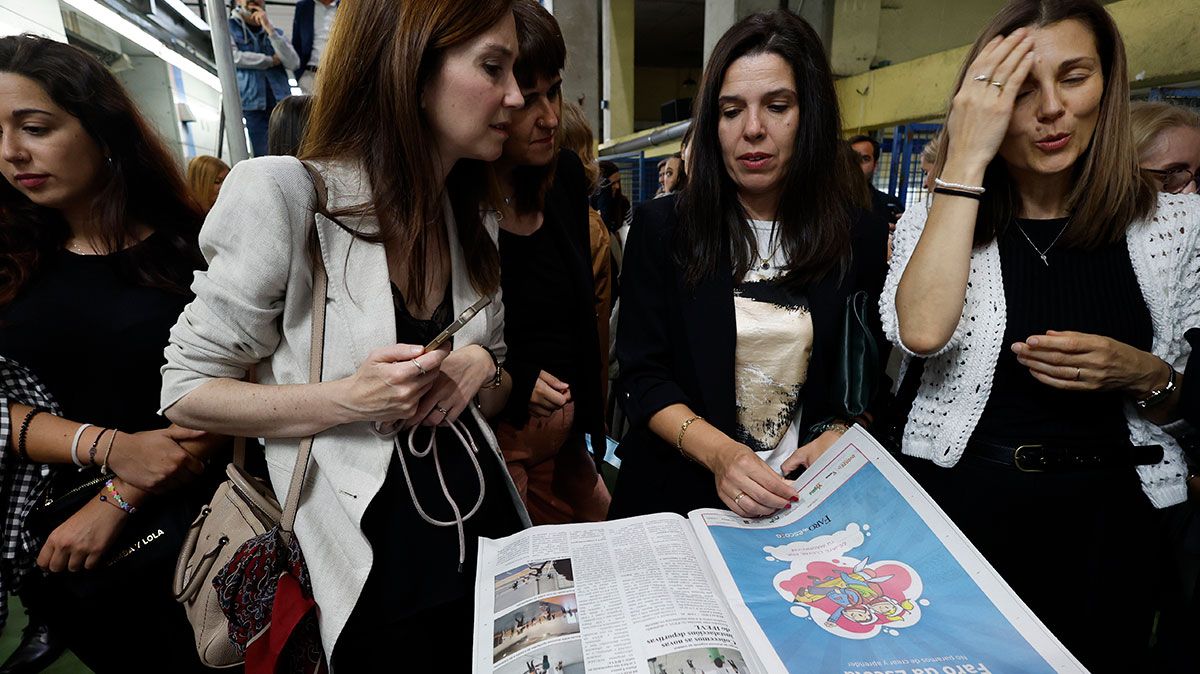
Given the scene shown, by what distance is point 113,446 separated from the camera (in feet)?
3.98

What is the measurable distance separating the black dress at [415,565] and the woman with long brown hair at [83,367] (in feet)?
1.81

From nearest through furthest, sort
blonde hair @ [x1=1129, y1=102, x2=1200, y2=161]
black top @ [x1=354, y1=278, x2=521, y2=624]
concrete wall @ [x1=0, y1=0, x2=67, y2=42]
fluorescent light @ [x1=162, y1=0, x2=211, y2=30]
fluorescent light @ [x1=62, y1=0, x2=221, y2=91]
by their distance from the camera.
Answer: black top @ [x1=354, y1=278, x2=521, y2=624]
blonde hair @ [x1=1129, y1=102, x2=1200, y2=161]
concrete wall @ [x1=0, y1=0, x2=67, y2=42]
fluorescent light @ [x1=62, y1=0, x2=221, y2=91]
fluorescent light @ [x1=162, y1=0, x2=211, y2=30]

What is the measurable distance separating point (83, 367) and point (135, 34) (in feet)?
14.7

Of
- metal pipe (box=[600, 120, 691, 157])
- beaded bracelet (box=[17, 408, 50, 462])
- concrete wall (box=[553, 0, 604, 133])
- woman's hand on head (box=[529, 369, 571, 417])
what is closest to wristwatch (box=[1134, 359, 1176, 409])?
woman's hand on head (box=[529, 369, 571, 417])

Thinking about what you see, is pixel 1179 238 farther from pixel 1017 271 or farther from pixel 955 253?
pixel 955 253

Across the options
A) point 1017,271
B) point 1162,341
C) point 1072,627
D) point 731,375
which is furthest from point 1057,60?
point 1072,627

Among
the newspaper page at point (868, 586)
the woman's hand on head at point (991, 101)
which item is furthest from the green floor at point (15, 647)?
the woman's hand on head at point (991, 101)

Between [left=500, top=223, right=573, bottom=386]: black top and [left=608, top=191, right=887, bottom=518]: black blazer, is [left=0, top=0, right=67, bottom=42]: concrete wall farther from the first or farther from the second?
[left=608, top=191, right=887, bottom=518]: black blazer

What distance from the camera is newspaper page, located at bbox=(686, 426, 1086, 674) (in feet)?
2.22

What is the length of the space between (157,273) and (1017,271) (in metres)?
1.79

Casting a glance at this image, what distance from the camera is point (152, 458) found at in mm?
1199

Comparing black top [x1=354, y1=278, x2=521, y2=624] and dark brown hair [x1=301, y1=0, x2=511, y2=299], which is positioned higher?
dark brown hair [x1=301, y1=0, x2=511, y2=299]

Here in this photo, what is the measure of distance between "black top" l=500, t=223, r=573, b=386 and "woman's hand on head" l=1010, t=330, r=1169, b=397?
1078 mm

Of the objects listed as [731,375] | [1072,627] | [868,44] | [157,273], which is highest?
[868,44]
